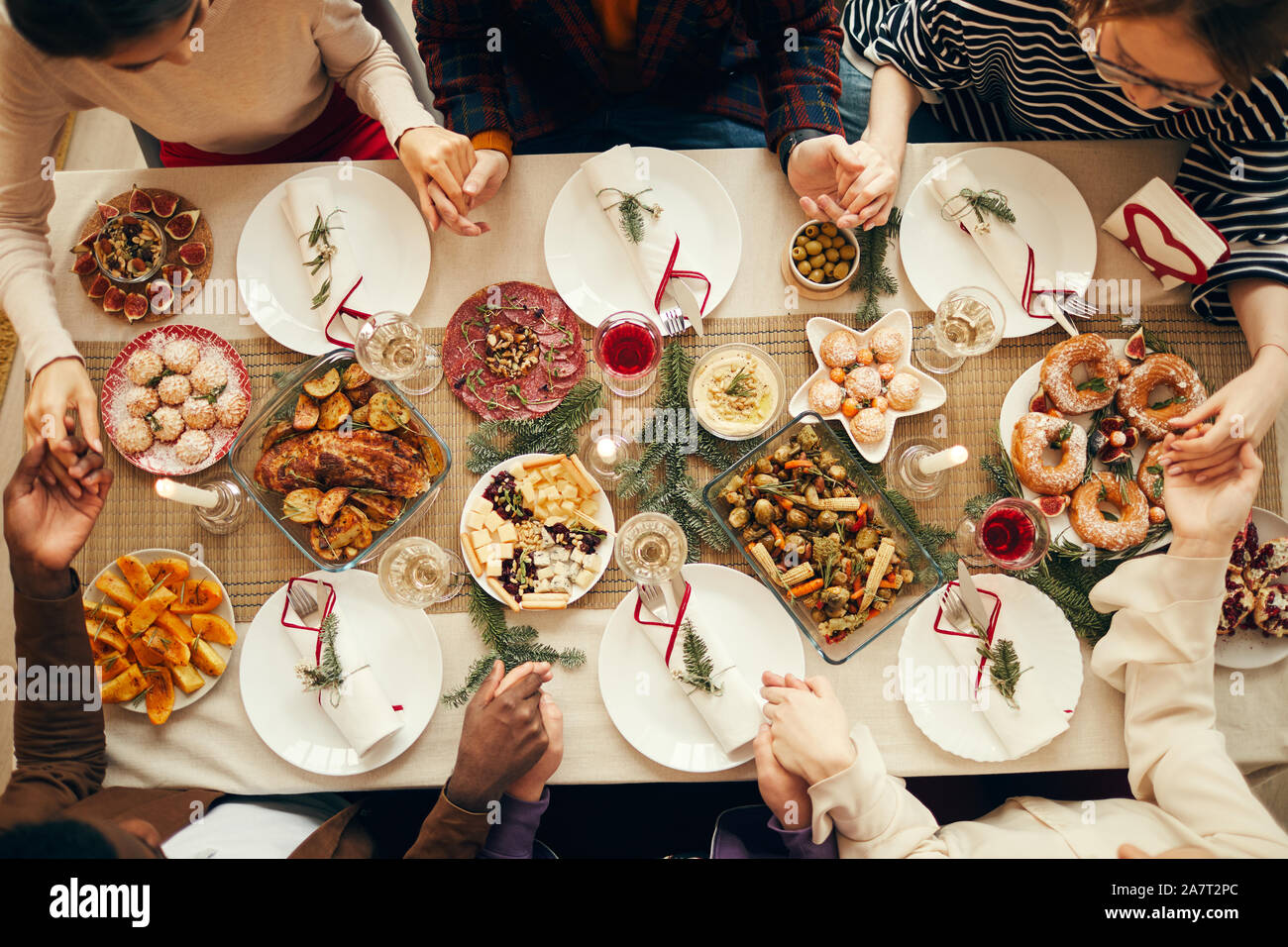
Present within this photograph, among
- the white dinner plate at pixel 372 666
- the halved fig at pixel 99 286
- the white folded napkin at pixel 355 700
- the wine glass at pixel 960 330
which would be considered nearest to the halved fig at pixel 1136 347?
the wine glass at pixel 960 330

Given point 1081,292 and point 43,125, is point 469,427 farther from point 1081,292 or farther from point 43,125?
point 1081,292

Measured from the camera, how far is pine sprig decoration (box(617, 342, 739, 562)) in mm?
1556

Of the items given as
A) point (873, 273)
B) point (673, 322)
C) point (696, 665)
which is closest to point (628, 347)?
point (673, 322)

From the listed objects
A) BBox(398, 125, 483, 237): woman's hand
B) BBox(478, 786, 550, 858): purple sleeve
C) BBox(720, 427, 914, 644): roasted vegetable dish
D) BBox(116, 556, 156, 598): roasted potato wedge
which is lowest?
BBox(478, 786, 550, 858): purple sleeve

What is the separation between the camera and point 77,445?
1.53 metres

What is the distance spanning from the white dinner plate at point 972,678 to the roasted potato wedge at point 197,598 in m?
1.50

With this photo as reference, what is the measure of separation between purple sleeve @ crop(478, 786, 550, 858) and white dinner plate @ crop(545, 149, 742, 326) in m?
1.09

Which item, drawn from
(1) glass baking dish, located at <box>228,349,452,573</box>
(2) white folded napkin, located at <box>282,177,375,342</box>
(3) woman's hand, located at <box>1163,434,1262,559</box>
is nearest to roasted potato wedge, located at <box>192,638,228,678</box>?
(1) glass baking dish, located at <box>228,349,452,573</box>

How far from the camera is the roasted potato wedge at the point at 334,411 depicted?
5.03 ft

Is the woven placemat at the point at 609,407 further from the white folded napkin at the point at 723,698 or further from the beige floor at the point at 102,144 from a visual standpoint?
the beige floor at the point at 102,144

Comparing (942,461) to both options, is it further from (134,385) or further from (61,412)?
(61,412)

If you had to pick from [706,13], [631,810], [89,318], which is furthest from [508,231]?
[631,810]

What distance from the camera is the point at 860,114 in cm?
203

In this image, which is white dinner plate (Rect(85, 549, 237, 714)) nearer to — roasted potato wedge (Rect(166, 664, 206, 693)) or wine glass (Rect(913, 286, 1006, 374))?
roasted potato wedge (Rect(166, 664, 206, 693))
